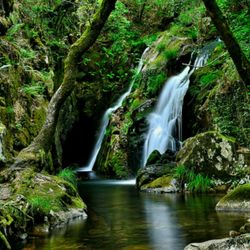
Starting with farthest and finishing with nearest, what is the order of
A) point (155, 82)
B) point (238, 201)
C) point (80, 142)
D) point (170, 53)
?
point (80, 142) < point (170, 53) < point (155, 82) < point (238, 201)

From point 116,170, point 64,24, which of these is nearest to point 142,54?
point 64,24

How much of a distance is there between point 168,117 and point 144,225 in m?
9.53

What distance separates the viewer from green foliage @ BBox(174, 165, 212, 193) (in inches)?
445

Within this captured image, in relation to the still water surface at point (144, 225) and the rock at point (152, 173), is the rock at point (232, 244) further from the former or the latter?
the rock at point (152, 173)

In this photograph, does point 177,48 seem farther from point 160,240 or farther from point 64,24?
point 160,240

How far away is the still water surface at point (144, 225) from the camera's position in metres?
6.16

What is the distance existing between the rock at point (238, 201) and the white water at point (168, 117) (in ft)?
24.6

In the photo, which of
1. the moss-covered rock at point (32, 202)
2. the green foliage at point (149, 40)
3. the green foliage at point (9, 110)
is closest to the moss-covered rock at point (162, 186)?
the moss-covered rock at point (32, 202)

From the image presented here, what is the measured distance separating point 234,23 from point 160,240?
8.93m

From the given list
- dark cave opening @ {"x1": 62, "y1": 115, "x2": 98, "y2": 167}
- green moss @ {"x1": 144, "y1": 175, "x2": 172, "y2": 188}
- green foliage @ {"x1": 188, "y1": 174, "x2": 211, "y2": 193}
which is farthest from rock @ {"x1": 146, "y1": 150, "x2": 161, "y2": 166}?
dark cave opening @ {"x1": 62, "y1": 115, "x2": 98, "y2": 167}

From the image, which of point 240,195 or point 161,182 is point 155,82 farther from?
point 240,195

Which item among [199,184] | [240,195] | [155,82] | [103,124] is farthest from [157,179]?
[103,124]

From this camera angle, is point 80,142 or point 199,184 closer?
point 199,184

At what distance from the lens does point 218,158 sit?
11547 millimetres
